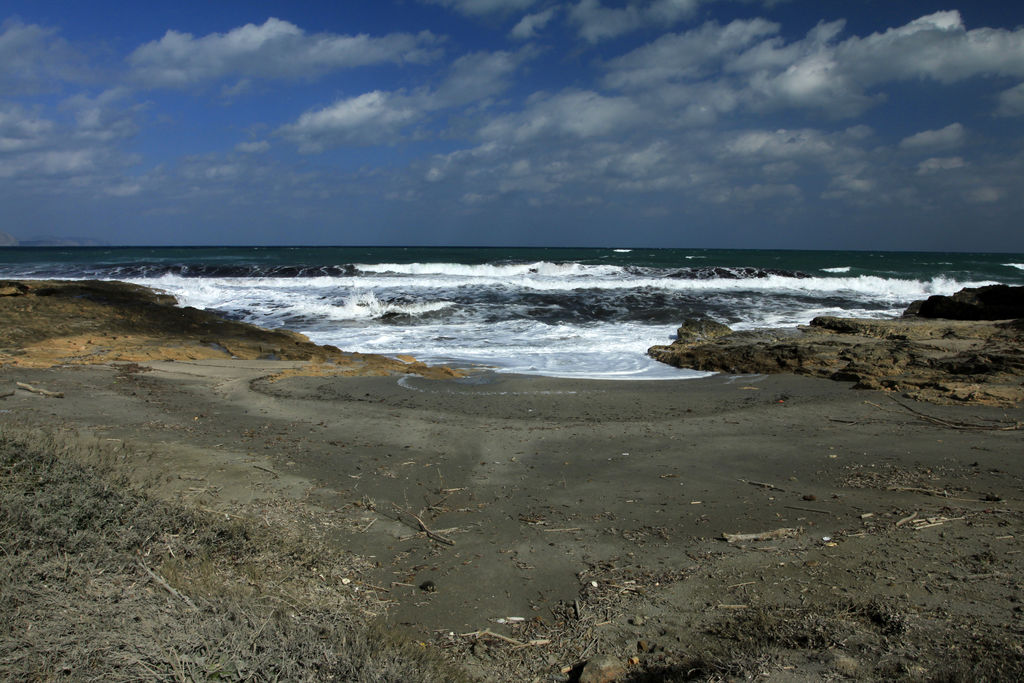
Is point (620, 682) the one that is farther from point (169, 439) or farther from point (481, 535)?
point (169, 439)

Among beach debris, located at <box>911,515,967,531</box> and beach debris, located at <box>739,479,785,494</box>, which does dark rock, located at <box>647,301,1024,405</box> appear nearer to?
beach debris, located at <box>739,479,785,494</box>

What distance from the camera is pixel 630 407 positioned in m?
7.77

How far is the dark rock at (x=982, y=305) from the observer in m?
14.2

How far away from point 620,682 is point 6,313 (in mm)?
14063

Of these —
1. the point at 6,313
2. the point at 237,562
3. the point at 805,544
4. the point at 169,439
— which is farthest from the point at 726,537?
the point at 6,313

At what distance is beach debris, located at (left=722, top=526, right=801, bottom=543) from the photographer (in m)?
3.84

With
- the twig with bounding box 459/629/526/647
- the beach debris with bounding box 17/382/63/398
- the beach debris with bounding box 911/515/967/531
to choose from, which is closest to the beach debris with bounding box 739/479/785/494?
the beach debris with bounding box 911/515/967/531

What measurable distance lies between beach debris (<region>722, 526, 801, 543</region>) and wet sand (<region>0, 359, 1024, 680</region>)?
0.04 m

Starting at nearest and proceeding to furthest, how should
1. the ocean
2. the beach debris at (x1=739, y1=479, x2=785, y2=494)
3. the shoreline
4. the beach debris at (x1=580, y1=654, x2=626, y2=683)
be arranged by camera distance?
1. the beach debris at (x1=580, y1=654, x2=626, y2=683)
2. the shoreline
3. the beach debris at (x1=739, y1=479, x2=785, y2=494)
4. the ocean

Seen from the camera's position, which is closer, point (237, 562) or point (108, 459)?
point (237, 562)

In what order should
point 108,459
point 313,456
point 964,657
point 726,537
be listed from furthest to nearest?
point 313,456
point 726,537
point 108,459
point 964,657

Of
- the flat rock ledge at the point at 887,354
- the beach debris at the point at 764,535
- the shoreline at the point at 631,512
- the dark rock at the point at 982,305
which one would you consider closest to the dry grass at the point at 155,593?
the shoreline at the point at 631,512

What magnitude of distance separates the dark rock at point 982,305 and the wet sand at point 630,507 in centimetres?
909

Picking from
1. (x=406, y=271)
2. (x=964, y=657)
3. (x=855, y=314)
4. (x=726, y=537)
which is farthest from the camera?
(x=406, y=271)
